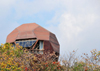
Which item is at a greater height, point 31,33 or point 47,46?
point 31,33

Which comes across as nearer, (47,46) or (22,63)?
(22,63)

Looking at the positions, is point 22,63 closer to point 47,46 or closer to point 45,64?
point 45,64

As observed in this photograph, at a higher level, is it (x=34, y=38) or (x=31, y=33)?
(x=31, y=33)

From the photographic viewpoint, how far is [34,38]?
30.8 m

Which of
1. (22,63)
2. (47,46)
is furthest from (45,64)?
(47,46)

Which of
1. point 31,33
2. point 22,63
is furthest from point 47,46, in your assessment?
point 22,63

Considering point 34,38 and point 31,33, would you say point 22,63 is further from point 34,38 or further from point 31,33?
point 31,33

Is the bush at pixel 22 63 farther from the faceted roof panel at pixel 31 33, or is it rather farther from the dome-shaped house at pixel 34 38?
the faceted roof panel at pixel 31 33

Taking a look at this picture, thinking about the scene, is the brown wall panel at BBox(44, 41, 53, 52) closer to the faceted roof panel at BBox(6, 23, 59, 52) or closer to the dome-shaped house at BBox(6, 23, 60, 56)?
the dome-shaped house at BBox(6, 23, 60, 56)

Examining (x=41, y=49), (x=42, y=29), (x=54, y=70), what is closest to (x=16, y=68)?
(x=54, y=70)

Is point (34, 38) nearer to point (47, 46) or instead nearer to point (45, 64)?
point (47, 46)

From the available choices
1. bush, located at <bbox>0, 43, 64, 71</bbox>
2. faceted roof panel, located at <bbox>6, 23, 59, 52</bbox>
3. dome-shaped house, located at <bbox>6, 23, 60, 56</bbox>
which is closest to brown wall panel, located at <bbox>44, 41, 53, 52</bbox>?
dome-shaped house, located at <bbox>6, 23, 60, 56</bbox>

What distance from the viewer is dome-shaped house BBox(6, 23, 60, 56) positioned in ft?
99.5

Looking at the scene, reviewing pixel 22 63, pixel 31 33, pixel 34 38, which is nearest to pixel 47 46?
pixel 34 38
